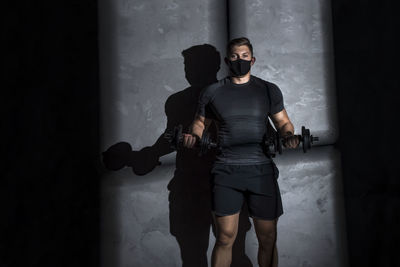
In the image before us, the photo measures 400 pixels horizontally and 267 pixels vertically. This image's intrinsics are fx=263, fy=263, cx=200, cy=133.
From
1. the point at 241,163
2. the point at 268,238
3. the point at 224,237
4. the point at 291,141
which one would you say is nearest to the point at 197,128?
the point at 241,163

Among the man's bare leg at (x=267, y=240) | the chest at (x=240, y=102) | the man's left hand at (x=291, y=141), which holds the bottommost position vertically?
the man's bare leg at (x=267, y=240)

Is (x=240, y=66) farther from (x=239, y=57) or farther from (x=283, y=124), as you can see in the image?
(x=283, y=124)

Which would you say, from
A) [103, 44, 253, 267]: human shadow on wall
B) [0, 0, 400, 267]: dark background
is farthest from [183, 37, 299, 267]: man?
[0, 0, 400, 267]: dark background

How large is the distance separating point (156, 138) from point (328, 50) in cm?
145

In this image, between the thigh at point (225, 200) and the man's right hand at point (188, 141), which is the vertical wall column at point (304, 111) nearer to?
the thigh at point (225, 200)

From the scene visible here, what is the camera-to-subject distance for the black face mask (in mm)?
1466

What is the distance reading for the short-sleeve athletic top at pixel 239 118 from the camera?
148 cm

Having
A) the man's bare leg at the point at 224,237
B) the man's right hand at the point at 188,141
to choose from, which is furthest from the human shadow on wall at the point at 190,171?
the man's right hand at the point at 188,141

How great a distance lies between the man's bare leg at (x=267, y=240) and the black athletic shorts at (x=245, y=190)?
5 cm

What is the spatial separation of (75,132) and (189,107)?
0.76 m

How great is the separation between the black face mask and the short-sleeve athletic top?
0.08m

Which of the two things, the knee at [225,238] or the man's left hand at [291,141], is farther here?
the knee at [225,238]

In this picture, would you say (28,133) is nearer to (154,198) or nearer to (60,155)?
(60,155)

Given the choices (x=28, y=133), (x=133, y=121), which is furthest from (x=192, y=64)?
(x=28, y=133)
